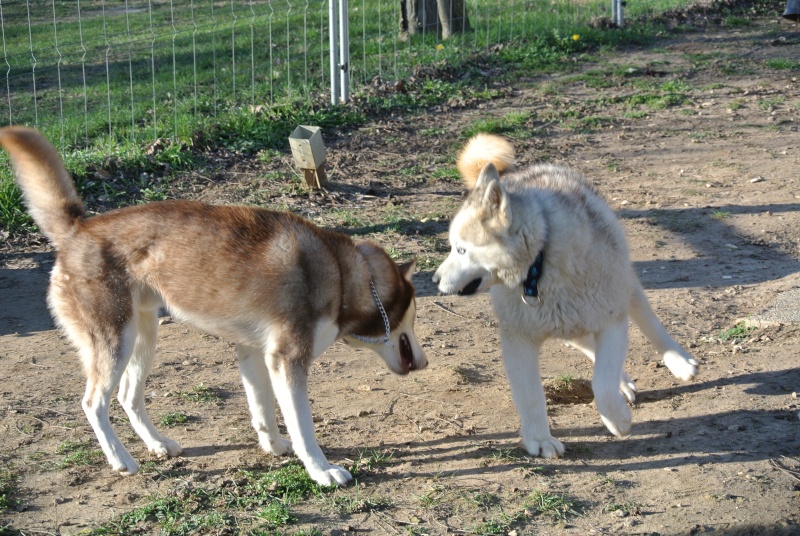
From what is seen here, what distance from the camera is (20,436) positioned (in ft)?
14.0

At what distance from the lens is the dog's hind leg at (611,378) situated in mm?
3881

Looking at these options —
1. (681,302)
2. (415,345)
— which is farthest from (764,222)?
(415,345)

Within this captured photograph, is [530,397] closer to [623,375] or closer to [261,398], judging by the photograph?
[623,375]

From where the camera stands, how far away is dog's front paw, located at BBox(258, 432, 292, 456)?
13.8ft

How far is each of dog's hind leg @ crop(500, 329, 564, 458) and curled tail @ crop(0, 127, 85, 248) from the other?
2031 mm

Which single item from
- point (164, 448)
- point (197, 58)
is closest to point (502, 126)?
point (197, 58)

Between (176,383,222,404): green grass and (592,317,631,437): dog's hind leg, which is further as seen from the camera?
(176,383,222,404): green grass

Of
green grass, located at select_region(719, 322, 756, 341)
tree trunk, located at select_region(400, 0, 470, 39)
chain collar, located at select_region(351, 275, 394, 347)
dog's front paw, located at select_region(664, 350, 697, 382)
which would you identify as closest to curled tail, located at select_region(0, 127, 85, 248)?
chain collar, located at select_region(351, 275, 394, 347)

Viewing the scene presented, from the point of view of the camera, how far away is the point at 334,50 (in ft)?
29.9

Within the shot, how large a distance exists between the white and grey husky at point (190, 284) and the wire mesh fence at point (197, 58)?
418 centimetres

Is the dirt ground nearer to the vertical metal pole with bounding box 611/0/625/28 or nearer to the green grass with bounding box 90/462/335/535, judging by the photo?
the green grass with bounding box 90/462/335/535

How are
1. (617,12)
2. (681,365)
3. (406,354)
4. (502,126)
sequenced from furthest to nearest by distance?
(617,12), (502,126), (681,365), (406,354)

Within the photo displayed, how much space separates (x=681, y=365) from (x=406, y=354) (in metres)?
1.38

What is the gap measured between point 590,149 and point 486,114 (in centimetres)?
130
